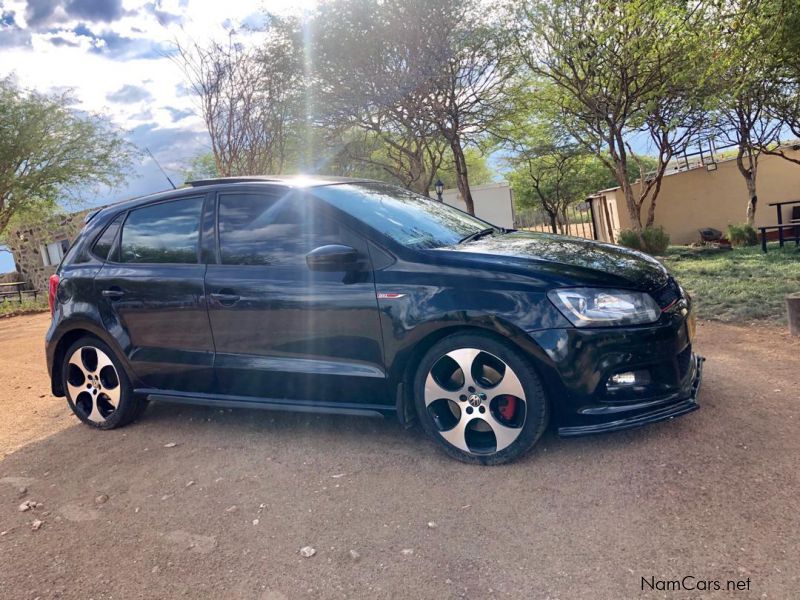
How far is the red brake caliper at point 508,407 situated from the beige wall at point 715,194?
19.3 m

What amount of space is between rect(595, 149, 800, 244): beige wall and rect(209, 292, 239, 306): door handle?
63.9 feet

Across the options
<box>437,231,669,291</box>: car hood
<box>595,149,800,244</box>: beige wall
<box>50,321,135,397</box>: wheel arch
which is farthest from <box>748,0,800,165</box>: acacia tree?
<box>595,149,800,244</box>: beige wall

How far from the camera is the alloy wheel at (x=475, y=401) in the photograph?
2957 millimetres

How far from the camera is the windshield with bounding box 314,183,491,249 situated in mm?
3438

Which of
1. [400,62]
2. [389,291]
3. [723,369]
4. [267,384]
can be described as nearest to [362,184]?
[389,291]

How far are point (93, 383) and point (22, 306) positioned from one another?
1508 cm

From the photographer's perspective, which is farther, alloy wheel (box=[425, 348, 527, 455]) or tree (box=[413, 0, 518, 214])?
tree (box=[413, 0, 518, 214])

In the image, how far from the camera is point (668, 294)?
3.12m

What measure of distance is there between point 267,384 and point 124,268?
57.2 inches

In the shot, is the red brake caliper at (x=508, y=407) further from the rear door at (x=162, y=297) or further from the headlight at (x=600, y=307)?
the rear door at (x=162, y=297)

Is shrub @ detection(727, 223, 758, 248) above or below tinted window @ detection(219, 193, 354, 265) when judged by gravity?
below

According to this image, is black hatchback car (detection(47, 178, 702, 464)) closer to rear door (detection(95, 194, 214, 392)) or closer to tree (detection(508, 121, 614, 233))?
rear door (detection(95, 194, 214, 392))

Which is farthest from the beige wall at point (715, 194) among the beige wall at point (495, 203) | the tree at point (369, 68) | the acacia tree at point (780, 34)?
the acacia tree at point (780, 34)

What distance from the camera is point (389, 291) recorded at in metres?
3.15
